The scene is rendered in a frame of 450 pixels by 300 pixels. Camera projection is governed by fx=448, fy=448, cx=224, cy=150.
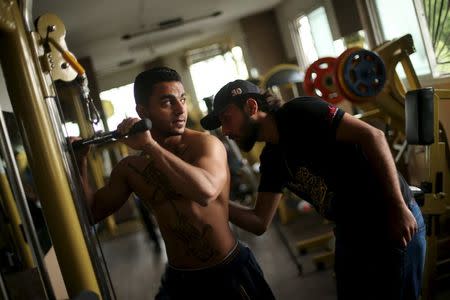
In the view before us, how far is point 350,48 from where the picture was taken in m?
2.01

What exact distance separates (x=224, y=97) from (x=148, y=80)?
0.22m

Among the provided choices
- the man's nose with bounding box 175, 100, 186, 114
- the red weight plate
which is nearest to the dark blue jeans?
the man's nose with bounding box 175, 100, 186, 114

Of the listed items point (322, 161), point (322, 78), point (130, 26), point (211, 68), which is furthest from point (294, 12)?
point (322, 161)

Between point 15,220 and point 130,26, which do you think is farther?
point 130,26

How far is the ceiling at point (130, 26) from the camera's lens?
1.33 m

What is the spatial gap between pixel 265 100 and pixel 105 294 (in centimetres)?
67

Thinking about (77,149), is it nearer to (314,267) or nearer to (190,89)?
(190,89)

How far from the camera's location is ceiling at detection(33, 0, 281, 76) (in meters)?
1.33

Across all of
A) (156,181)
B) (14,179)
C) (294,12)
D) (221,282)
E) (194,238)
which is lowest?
(221,282)

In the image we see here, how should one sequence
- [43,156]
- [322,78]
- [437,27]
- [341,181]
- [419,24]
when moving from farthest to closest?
[322,78]
[419,24]
[437,27]
[341,181]
[43,156]

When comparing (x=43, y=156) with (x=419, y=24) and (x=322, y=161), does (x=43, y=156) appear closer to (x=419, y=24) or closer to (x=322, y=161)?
(x=322, y=161)

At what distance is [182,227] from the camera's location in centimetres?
118

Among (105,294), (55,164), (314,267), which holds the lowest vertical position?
(314,267)

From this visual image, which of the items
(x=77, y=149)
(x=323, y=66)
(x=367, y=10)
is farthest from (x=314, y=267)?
(x=77, y=149)
